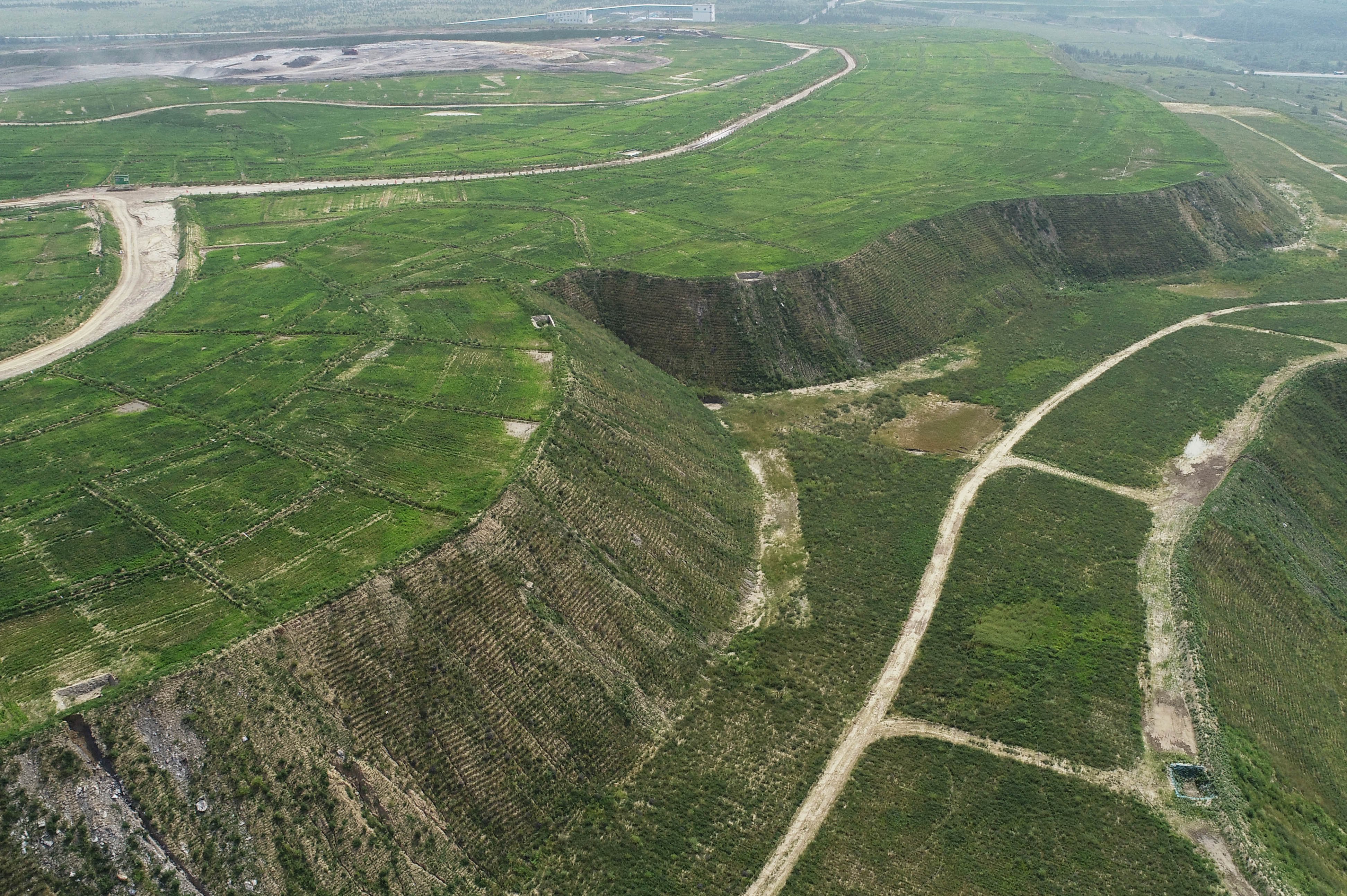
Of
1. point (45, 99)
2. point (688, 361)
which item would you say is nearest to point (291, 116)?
point (45, 99)

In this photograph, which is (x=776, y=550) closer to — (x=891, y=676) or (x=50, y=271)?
(x=891, y=676)

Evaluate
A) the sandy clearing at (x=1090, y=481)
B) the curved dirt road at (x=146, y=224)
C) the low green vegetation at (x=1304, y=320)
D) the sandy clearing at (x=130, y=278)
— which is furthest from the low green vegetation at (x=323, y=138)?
the low green vegetation at (x=1304, y=320)

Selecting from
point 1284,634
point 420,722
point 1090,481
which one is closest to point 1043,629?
point 1284,634

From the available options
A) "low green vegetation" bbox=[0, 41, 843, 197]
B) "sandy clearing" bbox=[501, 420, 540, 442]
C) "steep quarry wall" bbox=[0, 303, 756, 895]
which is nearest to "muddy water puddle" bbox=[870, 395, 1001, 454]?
"steep quarry wall" bbox=[0, 303, 756, 895]

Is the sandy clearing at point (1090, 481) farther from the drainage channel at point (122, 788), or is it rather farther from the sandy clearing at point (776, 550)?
the drainage channel at point (122, 788)

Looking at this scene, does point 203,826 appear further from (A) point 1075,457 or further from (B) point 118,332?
(A) point 1075,457

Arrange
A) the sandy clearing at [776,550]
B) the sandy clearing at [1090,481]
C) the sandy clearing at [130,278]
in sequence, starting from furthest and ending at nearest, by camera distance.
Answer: the sandy clearing at [130,278]
the sandy clearing at [1090,481]
the sandy clearing at [776,550]
